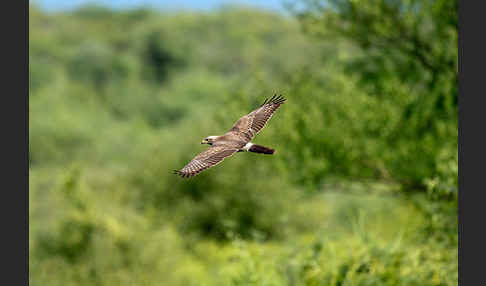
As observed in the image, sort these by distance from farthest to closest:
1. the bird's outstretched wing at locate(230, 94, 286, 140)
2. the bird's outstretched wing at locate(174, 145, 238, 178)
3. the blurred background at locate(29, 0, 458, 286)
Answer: the blurred background at locate(29, 0, 458, 286) → the bird's outstretched wing at locate(230, 94, 286, 140) → the bird's outstretched wing at locate(174, 145, 238, 178)

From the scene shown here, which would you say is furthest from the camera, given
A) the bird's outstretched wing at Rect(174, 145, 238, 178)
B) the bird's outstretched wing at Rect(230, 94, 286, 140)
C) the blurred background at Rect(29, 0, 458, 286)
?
the blurred background at Rect(29, 0, 458, 286)

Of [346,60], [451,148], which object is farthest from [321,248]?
[346,60]

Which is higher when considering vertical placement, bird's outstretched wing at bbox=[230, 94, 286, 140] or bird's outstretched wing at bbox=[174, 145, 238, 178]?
bird's outstretched wing at bbox=[230, 94, 286, 140]

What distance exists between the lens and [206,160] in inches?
134

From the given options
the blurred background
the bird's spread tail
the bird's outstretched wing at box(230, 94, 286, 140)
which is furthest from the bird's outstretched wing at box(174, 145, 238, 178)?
the blurred background

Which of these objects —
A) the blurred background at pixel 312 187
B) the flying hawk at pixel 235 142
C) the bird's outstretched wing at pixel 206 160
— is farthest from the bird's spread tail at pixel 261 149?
the blurred background at pixel 312 187

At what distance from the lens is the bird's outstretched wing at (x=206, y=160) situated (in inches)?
130

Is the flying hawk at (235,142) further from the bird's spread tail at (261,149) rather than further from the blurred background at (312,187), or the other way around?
the blurred background at (312,187)

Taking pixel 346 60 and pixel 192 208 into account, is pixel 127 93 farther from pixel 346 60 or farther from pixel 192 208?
pixel 346 60

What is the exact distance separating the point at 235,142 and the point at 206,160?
0.29 m

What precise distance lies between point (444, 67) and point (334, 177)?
4544 mm

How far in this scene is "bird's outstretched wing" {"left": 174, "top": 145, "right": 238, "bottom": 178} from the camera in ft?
10.8

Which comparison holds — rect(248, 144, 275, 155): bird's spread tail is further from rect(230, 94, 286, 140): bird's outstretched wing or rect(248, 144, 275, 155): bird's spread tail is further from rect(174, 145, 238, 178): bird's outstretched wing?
rect(230, 94, 286, 140): bird's outstretched wing

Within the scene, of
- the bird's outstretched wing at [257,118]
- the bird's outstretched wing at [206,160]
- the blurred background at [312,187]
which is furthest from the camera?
the blurred background at [312,187]
